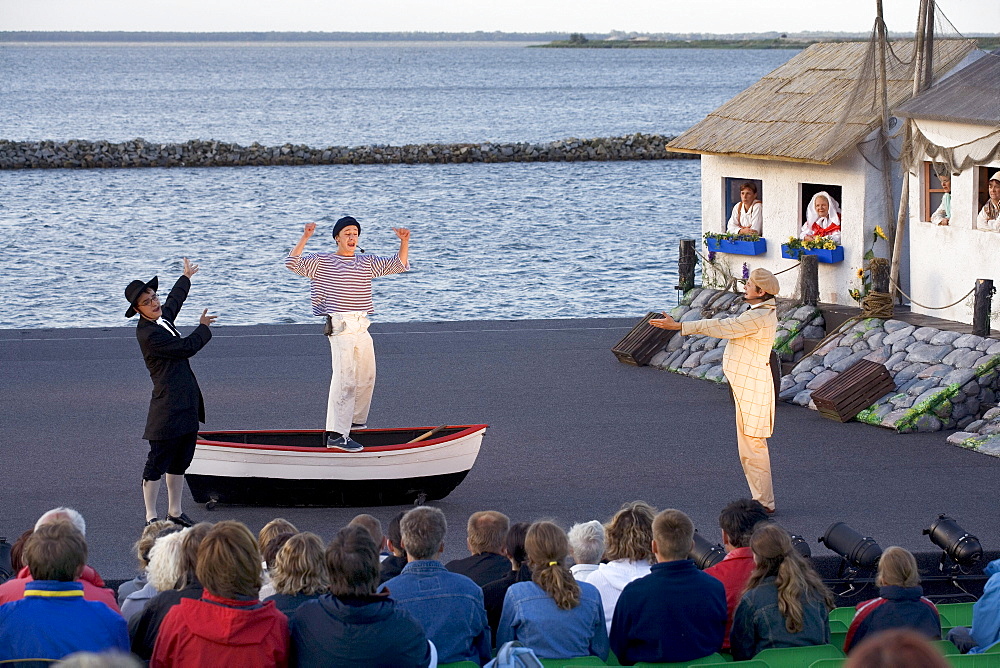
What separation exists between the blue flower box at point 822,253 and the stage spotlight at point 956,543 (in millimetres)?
8689

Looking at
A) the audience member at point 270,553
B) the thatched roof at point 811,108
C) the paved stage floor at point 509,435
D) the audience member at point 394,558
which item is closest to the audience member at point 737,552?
the audience member at point 394,558

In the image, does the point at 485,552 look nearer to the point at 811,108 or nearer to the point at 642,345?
the point at 642,345

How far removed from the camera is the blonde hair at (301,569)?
606 cm

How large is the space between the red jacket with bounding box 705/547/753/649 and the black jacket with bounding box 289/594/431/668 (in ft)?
6.00

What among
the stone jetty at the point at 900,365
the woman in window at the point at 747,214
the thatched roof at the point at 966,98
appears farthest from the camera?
the woman in window at the point at 747,214

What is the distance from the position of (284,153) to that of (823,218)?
6062 centimetres

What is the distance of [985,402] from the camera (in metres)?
12.9

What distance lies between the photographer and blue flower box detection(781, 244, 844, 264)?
16.5 m

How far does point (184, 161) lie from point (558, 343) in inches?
2288

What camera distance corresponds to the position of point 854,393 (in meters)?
13.3

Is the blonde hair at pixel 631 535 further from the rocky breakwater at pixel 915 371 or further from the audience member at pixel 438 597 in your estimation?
the rocky breakwater at pixel 915 371

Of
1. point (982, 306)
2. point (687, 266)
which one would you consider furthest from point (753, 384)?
point (687, 266)

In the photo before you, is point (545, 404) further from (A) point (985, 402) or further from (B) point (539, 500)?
(A) point (985, 402)

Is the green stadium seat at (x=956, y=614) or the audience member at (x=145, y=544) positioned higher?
the audience member at (x=145, y=544)
